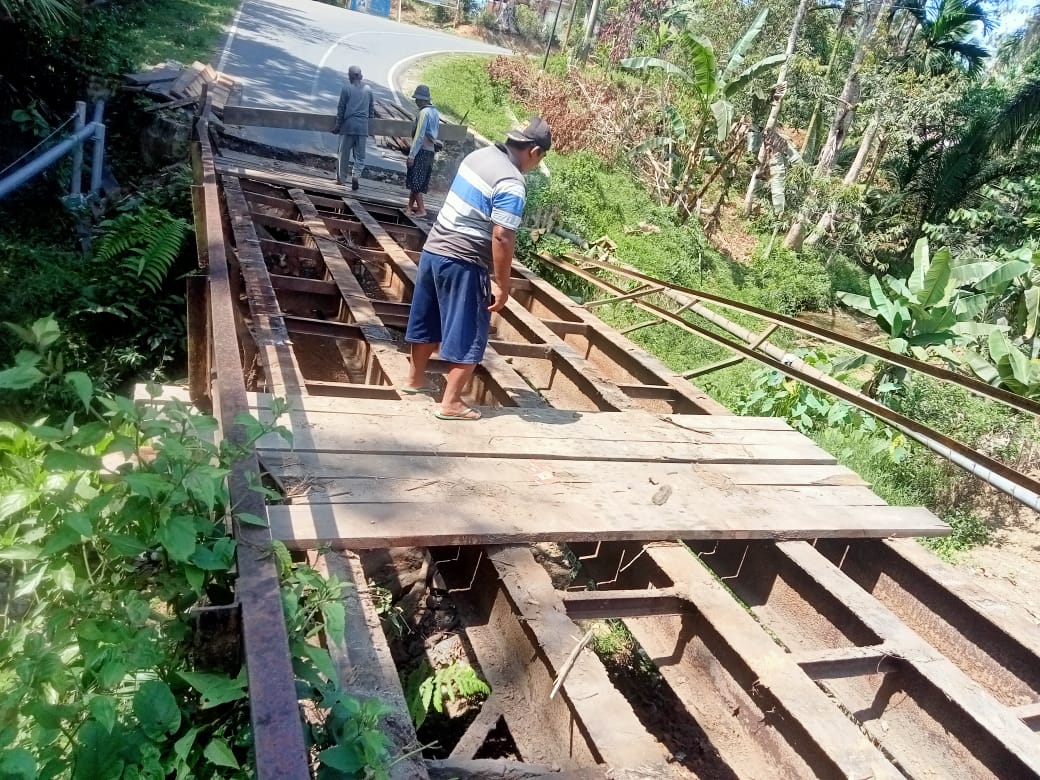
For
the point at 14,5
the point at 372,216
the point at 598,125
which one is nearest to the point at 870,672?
the point at 372,216

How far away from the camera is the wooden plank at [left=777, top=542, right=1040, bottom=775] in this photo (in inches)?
98.1

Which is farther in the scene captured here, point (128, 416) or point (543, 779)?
point (543, 779)

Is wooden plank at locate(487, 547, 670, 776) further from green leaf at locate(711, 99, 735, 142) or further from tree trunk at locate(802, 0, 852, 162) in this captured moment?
tree trunk at locate(802, 0, 852, 162)

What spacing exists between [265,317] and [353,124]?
6.47 meters

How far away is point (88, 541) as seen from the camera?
6.55ft

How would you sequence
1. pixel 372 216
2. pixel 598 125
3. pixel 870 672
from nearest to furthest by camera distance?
pixel 870 672
pixel 372 216
pixel 598 125

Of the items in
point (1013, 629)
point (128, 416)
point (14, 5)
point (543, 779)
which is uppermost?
point (14, 5)

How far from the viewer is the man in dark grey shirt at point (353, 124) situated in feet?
33.2

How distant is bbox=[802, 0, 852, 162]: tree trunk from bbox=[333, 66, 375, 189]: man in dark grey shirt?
14411 millimetres

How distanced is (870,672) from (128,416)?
8.44ft

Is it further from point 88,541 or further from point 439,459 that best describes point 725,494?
point 88,541

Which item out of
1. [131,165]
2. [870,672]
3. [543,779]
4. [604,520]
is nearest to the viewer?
[543,779]

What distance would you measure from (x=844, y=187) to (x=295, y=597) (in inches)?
788

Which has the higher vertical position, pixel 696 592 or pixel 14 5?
pixel 14 5
